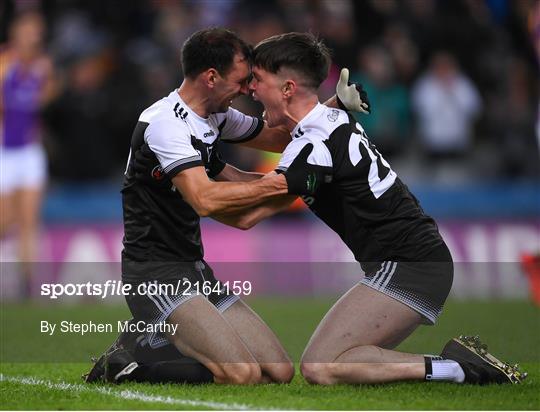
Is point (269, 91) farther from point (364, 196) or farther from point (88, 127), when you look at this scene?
point (88, 127)

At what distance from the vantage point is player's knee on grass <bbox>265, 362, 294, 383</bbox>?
677 centimetres

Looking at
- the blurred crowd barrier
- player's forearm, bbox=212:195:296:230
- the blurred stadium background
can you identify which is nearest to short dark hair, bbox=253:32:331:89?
player's forearm, bbox=212:195:296:230

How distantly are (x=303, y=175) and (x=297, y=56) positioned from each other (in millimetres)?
788

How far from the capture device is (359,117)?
1466 cm

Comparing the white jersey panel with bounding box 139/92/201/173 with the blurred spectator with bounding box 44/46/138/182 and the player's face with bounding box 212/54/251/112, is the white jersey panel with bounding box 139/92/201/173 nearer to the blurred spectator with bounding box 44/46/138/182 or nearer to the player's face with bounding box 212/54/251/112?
the player's face with bounding box 212/54/251/112

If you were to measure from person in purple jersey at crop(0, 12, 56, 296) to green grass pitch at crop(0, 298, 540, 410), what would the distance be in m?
2.19

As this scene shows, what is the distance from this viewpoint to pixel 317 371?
21.5ft

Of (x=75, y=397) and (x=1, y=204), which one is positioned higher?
(x=1, y=204)

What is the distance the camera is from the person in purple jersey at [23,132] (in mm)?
12938

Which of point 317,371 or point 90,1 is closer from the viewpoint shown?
point 317,371

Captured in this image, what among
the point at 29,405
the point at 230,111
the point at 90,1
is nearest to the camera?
the point at 29,405

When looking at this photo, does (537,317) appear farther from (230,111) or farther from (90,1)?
(90,1)

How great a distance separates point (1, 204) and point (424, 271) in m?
7.58

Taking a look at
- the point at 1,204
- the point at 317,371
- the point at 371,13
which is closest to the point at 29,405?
the point at 317,371
